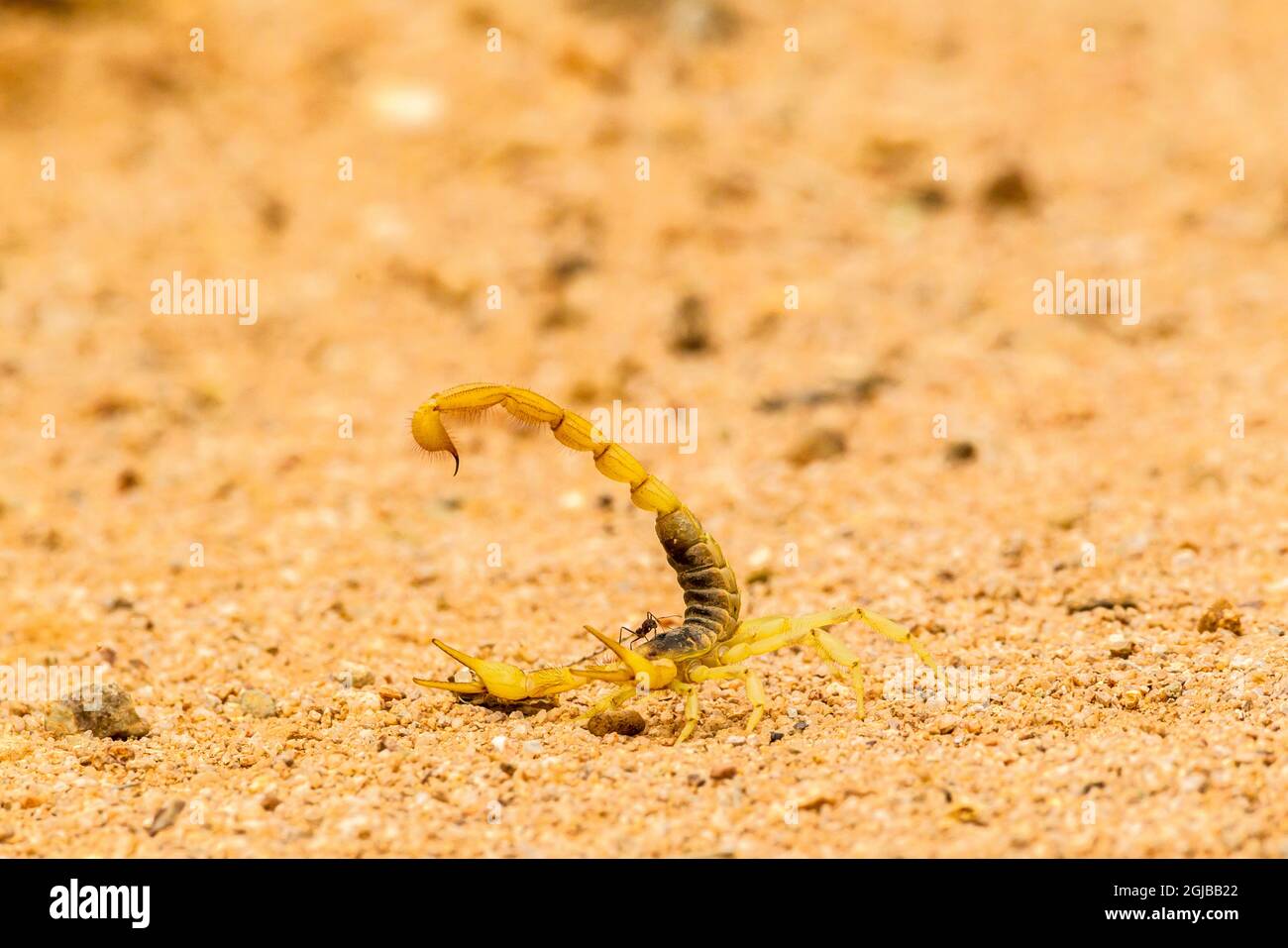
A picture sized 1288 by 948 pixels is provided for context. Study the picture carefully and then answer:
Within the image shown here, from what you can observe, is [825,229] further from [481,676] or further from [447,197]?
[481,676]

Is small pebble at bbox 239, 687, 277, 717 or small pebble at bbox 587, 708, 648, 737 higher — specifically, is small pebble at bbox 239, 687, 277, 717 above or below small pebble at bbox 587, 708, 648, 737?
above

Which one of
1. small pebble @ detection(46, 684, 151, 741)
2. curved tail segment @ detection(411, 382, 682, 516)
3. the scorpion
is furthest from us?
small pebble @ detection(46, 684, 151, 741)

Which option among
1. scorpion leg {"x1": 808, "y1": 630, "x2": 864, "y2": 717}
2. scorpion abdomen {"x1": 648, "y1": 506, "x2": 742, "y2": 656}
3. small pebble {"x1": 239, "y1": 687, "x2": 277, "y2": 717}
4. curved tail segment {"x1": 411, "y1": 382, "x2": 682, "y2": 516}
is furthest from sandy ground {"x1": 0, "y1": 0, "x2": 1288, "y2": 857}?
curved tail segment {"x1": 411, "y1": 382, "x2": 682, "y2": 516}

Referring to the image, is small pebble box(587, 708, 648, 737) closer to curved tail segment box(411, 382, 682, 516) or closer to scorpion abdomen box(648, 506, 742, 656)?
scorpion abdomen box(648, 506, 742, 656)

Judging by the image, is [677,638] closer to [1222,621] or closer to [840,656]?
[840,656]

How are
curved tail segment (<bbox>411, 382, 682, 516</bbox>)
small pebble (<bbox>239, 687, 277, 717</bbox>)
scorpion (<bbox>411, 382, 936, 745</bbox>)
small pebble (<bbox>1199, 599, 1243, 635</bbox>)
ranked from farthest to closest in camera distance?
small pebble (<bbox>1199, 599, 1243, 635</bbox>), small pebble (<bbox>239, 687, 277, 717</bbox>), scorpion (<bbox>411, 382, 936, 745</bbox>), curved tail segment (<bbox>411, 382, 682, 516</bbox>)
